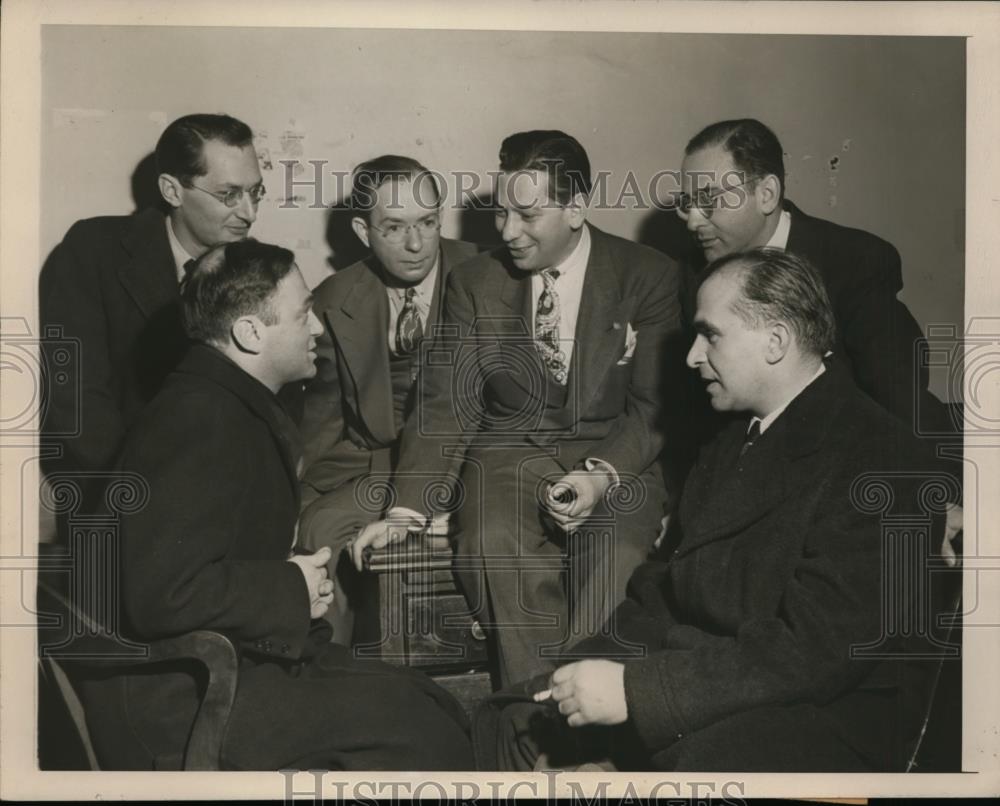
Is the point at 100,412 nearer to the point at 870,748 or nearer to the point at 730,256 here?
the point at 730,256

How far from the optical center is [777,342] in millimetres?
3197

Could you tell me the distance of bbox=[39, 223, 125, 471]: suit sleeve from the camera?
339 cm

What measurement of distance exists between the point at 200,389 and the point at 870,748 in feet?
7.03

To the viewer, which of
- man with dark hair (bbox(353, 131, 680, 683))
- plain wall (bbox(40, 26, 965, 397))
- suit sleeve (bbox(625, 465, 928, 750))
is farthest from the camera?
plain wall (bbox(40, 26, 965, 397))

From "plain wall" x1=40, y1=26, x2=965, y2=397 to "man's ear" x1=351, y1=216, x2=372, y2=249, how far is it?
36 millimetres

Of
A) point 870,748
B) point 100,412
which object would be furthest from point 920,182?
point 100,412

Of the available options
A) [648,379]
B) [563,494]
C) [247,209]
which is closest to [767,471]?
[648,379]

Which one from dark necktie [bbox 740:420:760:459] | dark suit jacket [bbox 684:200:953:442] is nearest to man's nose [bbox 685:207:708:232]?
dark suit jacket [bbox 684:200:953:442]

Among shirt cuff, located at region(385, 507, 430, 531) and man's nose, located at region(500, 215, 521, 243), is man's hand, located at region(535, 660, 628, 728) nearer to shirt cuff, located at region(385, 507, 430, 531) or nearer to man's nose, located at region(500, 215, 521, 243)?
shirt cuff, located at region(385, 507, 430, 531)

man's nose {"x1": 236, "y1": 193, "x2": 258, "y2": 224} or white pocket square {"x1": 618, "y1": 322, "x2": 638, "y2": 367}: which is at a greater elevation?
man's nose {"x1": 236, "y1": 193, "x2": 258, "y2": 224}

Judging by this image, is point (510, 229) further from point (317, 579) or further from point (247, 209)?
point (317, 579)

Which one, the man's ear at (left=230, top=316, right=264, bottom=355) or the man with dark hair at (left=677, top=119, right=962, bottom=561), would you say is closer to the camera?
the man's ear at (left=230, top=316, right=264, bottom=355)

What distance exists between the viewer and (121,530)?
327cm

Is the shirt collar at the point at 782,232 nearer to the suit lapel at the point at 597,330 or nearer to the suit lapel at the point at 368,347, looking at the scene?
the suit lapel at the point at 597,330
